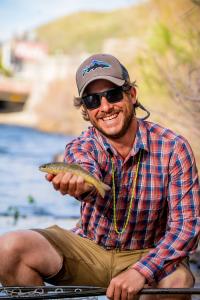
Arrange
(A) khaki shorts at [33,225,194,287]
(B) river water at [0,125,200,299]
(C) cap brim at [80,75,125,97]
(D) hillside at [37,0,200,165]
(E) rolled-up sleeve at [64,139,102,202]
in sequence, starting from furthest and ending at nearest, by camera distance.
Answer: (B) river water at [0,125,200,299] < (D) hillside at [37,0,200,165] < (A) khaki shorts at [33,225,194,287] < (C) cap brim at [80,75,125,97] < (E) rolled-up sleeve at [64,139,102,202]

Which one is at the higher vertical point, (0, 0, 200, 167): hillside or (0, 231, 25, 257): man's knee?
(0, 0, 200, 167): hillside

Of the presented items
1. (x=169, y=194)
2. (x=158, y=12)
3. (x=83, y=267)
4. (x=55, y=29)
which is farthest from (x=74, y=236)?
(x=55, y=29)

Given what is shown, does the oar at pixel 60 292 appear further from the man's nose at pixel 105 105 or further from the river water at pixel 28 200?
the river water at pixel 28 200

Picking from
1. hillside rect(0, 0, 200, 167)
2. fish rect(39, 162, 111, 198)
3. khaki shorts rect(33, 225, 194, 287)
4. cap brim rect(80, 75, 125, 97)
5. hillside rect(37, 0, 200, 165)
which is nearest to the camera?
fish rect(39, 162, 111, 198)

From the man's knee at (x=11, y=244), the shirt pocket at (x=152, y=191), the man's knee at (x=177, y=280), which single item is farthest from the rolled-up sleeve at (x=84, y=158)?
the man's knee at (x=177, y=280)

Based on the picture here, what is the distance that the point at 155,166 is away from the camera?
3.22 metres

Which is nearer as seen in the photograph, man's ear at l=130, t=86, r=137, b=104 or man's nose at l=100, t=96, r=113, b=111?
man's nose at l=100, t=96, r=113, b=111

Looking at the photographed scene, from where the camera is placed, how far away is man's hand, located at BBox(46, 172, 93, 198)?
2762mm

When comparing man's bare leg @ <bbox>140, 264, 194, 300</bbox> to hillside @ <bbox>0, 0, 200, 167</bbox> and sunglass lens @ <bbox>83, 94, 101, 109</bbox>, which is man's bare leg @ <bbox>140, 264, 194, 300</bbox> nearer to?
sunglass lens @ <bbox>83, 94, 101, 109</bbox>

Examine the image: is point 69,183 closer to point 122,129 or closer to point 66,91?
point 122,129

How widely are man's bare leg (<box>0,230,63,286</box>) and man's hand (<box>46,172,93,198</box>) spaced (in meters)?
0.40

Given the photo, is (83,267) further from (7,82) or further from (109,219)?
(7,82)

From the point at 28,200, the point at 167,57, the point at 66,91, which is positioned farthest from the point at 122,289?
the point at 66,91

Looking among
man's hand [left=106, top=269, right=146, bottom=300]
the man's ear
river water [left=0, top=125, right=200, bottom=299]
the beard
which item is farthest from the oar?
river water [left=0, top=125, right=200, bottom=299]
